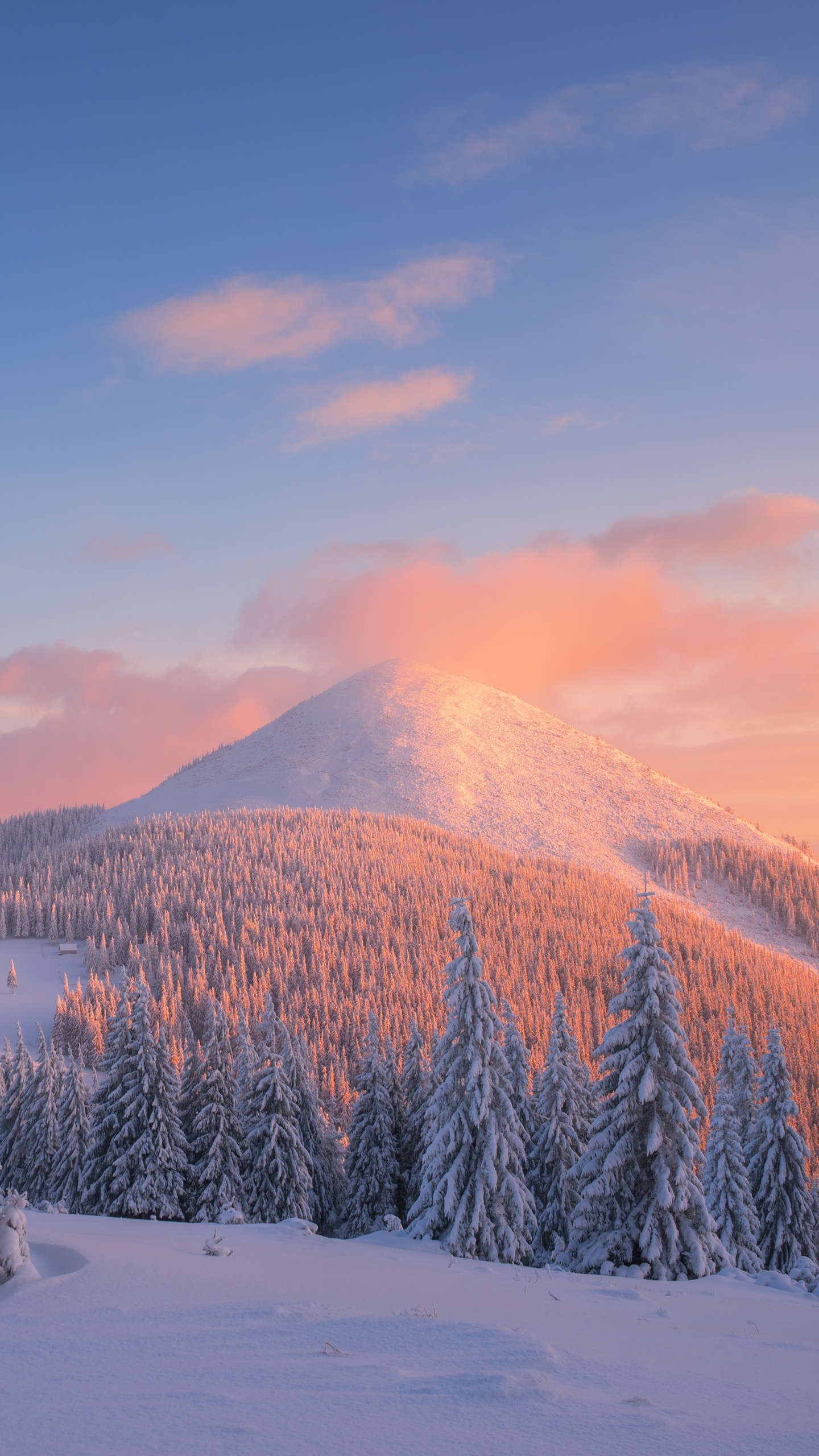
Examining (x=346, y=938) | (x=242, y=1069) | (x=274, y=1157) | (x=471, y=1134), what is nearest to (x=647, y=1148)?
(x=471, y=1134)

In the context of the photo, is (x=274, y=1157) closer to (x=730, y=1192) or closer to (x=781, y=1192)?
(x=730, y=1192)

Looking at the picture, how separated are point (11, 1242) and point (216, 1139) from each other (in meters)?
37.1

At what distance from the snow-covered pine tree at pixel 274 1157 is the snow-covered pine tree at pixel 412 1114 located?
5.48 meters

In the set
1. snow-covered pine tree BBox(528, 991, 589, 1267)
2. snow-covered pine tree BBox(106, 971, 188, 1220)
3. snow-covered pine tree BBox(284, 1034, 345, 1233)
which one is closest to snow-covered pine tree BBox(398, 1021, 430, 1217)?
snow-covered pine tree BBox(284, 1034, 345, 1233)

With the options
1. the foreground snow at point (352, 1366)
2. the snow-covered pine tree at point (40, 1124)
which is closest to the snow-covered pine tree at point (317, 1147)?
the snow-covered pine tree at point (40, 1124)

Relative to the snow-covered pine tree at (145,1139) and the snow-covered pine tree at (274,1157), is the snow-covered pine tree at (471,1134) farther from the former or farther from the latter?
the snow-covered pine tree at (145,1139)

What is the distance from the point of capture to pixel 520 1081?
4388 cm

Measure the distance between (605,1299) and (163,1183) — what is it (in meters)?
33.5

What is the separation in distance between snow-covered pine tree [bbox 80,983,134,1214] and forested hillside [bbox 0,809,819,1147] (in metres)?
40.3

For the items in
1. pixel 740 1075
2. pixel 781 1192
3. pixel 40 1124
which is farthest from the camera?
pixel 40 1124

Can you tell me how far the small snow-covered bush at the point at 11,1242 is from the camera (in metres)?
9.83

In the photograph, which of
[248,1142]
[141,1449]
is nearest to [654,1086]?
[141,1449]

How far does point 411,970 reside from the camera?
5167 inches

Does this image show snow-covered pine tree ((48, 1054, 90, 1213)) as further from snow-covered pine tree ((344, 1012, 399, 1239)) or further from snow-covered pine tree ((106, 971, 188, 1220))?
snow-covered pine tree ((344, 1012, 399, 1239))
